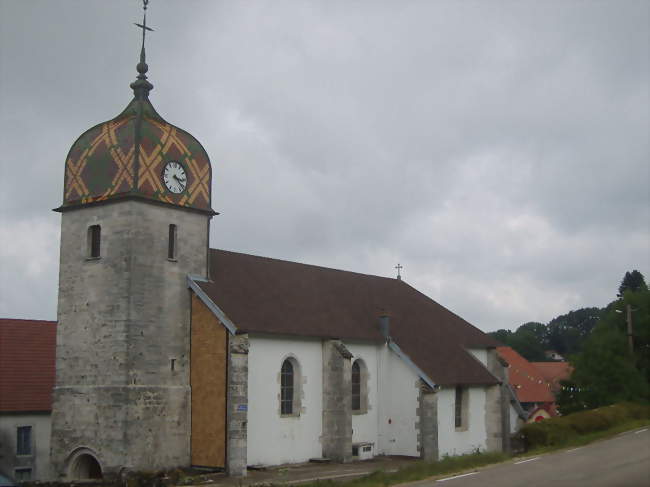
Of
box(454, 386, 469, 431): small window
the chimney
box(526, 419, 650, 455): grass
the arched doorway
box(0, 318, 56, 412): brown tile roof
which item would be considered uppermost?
the chimney

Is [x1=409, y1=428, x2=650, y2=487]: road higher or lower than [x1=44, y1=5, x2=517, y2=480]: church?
lower

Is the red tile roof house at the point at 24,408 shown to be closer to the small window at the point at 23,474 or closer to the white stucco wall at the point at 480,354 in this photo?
the small window at the point at 23,474

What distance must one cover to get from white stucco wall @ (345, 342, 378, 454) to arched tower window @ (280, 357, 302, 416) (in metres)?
3.28

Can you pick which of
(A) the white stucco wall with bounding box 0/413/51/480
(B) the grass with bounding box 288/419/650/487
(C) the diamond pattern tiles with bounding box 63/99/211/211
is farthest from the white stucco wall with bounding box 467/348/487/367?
(A) the white stucco wall with bounding box 0/413/51/480

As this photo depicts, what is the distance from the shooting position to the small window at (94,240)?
26469 mm

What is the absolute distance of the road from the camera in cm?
1781

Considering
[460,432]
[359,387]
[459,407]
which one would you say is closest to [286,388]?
[359,387]

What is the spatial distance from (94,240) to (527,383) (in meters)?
46.0

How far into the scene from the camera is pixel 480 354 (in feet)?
126

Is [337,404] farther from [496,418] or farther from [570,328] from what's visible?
[570,328]

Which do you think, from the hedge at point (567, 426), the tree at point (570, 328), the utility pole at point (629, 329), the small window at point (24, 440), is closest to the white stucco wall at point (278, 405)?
the hedge at point (567, 426)

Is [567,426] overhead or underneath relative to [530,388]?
underneath

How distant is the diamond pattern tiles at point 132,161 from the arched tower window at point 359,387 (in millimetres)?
9431

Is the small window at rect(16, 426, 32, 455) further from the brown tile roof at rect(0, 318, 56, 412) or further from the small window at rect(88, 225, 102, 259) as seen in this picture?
the small window at rect(88, 225, 102, 259)
